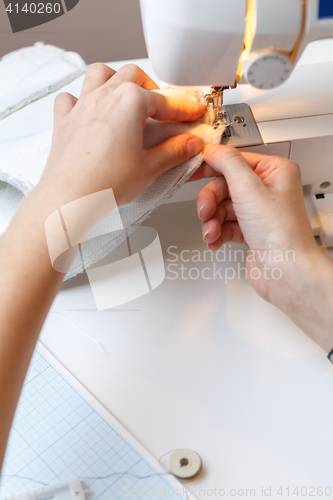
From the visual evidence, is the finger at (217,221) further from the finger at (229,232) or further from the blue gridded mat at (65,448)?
the blue gridded mat at (65,448)

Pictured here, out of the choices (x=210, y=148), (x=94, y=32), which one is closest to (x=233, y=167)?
(x=210, y=148)

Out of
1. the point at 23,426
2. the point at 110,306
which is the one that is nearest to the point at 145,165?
the point at 110,306

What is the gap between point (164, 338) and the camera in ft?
2.72

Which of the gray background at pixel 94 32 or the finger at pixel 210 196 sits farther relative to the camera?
the gray background at pixel 94 32

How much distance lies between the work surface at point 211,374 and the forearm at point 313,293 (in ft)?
0.21

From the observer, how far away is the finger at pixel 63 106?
77 centimetres

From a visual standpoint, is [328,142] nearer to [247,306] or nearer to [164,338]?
[247,306]

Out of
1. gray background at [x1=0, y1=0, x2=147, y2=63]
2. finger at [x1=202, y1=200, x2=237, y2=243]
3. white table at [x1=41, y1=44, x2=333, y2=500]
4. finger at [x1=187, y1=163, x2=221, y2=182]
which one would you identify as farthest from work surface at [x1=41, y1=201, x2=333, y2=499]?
gray background at [x1=0, y1=0, x2=147, y2=63]

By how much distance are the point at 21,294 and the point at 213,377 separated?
15.7 inches

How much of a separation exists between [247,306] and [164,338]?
0.19 m

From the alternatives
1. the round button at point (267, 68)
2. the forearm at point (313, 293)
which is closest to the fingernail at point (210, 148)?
the round button at point (267, 68)

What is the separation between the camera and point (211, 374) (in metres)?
0.77

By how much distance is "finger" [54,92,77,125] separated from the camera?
Result: 2.53ft

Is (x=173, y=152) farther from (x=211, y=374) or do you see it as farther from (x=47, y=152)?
(x=211, y=374)
